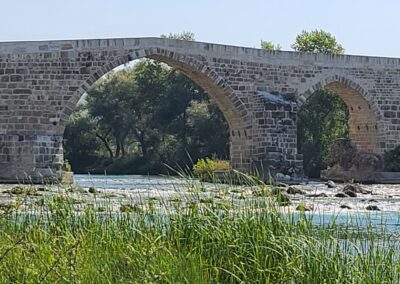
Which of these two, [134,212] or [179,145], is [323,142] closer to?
[179,145]

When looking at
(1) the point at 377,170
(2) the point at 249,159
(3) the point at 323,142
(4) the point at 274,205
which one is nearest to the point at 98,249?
(4) the point at 274,205

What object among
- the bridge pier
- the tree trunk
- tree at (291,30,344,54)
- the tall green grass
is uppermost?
tree at (291,30,344,54)

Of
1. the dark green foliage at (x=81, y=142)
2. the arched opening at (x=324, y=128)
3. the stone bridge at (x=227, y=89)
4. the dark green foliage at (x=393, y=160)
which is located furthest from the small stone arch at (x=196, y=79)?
the dark green foliage at (x=81, y=142)

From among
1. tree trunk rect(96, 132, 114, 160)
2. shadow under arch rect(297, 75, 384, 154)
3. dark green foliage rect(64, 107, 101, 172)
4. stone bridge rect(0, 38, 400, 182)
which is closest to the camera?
stone bridge rect(0, 38, 400, 182)

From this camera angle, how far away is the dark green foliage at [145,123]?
4169 centimetres

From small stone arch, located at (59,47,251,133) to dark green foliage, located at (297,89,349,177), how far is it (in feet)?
33.1

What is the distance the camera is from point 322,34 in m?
41.2

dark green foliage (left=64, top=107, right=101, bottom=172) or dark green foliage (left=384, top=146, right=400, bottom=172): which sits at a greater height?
dark green foliage (left=64, top=107, right=101, bottom=172)

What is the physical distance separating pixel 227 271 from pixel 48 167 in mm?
17058

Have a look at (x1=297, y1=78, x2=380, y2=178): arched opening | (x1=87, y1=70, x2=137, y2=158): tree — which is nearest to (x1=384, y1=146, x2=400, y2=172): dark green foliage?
(x1=297, y1=78, x2=380, y2=178): arched opening

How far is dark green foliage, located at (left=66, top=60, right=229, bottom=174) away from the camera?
41688 millimetres

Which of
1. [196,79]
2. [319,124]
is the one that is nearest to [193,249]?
[196,79]

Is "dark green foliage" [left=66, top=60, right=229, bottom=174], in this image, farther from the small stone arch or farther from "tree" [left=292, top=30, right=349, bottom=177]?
the small stone arch

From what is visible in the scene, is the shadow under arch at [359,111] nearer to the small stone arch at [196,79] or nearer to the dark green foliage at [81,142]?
the small stone arch at [196,79]
